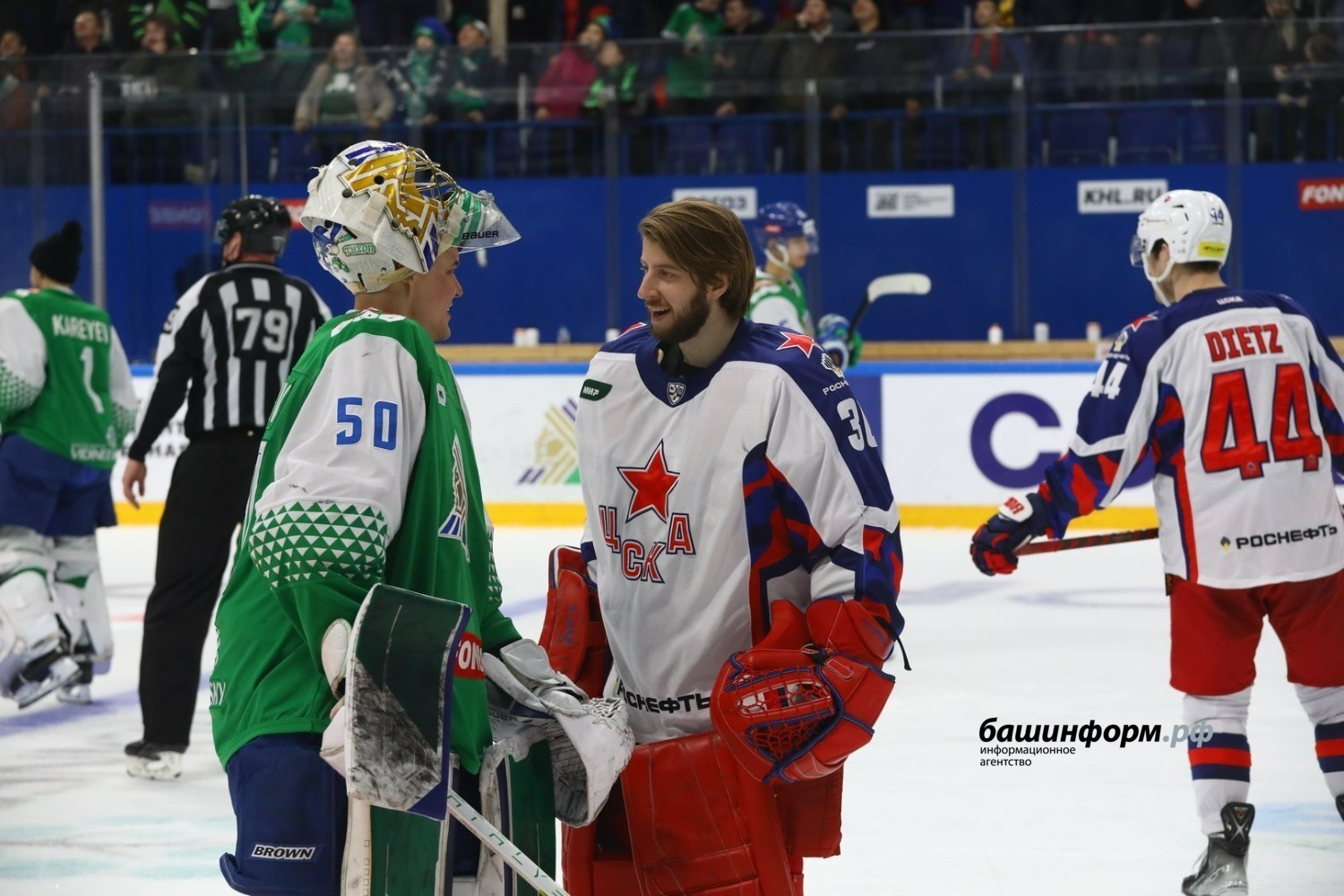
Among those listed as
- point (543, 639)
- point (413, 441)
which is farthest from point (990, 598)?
point (413, 441)

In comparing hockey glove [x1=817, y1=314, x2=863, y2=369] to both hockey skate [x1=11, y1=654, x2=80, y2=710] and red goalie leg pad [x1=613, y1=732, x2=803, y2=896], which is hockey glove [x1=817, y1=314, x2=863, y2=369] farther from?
red goalie leg pad [x1=613, y1=732, x2=803, y2=896]

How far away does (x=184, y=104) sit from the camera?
9.18 meters

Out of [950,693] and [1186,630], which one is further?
[950,693]

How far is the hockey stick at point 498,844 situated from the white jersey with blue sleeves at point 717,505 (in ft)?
1.27

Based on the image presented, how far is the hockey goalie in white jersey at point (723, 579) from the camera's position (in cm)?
204

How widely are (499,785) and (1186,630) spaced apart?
1.83 meters

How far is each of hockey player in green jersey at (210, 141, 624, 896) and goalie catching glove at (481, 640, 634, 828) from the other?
2cm

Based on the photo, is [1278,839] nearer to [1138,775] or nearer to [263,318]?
[1138,775]

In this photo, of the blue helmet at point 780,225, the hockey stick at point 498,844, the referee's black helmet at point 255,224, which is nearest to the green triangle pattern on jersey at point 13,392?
the referee's black helmet at point 255,224

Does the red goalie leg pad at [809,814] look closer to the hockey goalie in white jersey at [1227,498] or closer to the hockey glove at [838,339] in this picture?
the hockey goalie in white jersey at [1227,498]

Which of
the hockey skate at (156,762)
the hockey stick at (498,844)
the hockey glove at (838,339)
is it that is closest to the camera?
the hockey stick at (498,844)

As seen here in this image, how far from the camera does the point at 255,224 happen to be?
14.4ft

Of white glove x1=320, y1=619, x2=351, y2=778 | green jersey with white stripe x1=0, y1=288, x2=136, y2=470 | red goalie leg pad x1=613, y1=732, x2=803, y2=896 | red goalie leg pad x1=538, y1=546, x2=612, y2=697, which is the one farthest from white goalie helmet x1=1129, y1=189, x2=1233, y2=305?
green jersey with white stripe x1=0, y1=288, x2=136, y2=470

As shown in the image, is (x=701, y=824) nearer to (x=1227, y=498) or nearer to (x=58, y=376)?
(x=1227, y=498)
